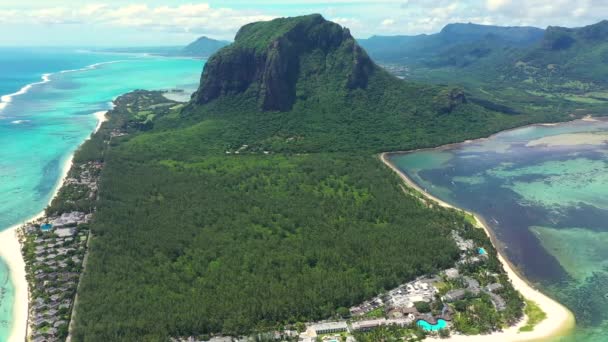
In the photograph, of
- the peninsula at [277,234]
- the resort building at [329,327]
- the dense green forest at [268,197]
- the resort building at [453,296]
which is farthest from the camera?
the resort building at [453,296]

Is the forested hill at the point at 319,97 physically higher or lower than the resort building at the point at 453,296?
higher

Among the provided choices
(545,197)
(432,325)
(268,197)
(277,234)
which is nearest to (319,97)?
(268,197)

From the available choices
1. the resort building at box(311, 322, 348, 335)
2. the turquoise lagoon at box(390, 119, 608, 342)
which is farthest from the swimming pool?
the turquoise lagoon at box(390, 119, 608, 342)

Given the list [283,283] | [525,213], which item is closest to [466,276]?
[283,283]

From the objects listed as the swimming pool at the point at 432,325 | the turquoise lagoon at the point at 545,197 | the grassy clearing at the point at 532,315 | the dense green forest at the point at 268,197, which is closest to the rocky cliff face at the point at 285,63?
the dense green forest at the point at 268,197

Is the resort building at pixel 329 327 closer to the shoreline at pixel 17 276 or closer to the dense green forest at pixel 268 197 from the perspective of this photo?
the dense green forest at pixel 268 197

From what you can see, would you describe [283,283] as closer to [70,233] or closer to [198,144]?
[70,233]
